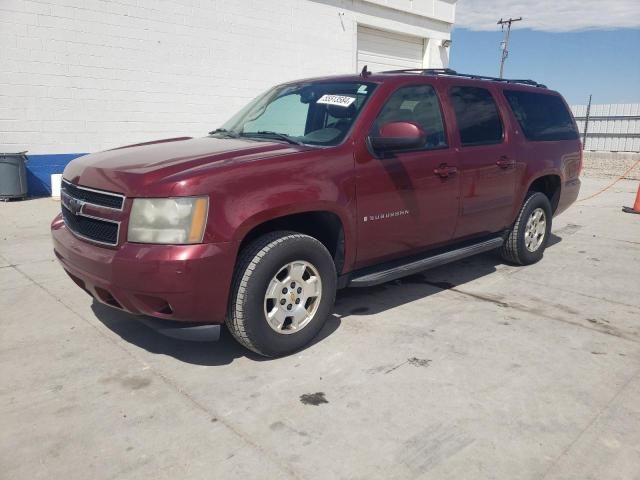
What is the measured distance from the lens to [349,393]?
121 inches

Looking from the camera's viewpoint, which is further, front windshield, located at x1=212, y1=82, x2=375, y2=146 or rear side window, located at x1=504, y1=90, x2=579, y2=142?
rear side window, located at x1=504, y1=90, x2=579, y2=142

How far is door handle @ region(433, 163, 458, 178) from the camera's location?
14.0 ft

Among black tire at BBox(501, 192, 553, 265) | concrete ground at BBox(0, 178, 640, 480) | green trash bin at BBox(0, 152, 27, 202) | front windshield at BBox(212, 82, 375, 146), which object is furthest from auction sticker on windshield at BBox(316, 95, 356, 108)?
green trash bin at BBox(0, 152, 27, 202)

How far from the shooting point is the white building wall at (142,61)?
9.12m

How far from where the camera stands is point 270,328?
3355 millimetres

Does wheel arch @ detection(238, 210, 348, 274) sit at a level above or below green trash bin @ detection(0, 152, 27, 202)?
above

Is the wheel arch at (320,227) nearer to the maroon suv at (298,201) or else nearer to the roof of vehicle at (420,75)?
the maroon suv at (298,201)

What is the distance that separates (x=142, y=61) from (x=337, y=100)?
7.57 metres

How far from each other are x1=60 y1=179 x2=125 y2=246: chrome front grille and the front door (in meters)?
1.60

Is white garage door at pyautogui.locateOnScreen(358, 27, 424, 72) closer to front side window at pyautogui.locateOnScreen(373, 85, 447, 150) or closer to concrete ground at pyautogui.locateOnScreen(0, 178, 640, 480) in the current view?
front side window at pyautogui.locateOnScreen(373, 85, 447, 150)

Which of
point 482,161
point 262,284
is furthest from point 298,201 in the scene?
point 482,161

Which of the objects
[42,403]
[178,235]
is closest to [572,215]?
[178,235]

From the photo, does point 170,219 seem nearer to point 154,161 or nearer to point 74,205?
point 154,161

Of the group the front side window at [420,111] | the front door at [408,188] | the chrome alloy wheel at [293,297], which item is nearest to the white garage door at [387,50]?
the front side window at [420,111]
